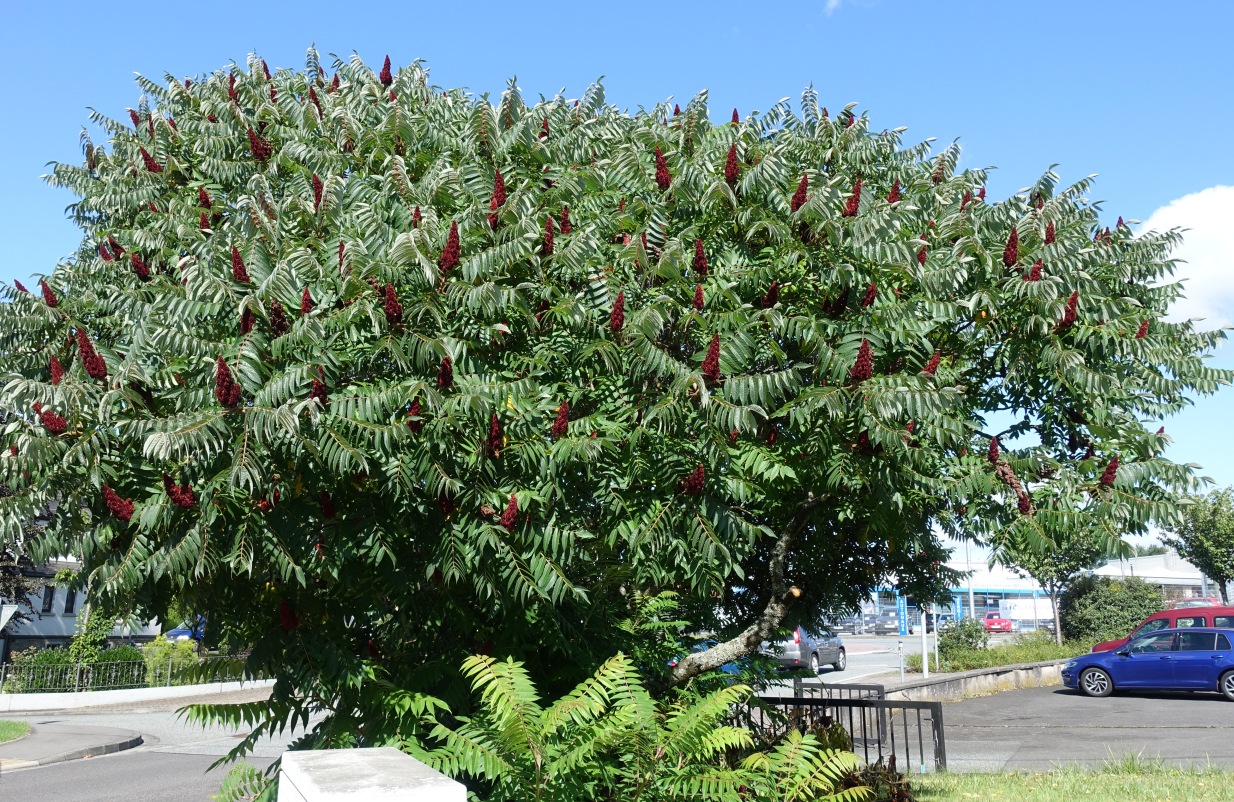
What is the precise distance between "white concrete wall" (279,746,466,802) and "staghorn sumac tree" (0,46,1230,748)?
1.54m

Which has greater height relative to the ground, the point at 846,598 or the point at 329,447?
the point at 329,447

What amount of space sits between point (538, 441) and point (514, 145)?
3706 millimetres

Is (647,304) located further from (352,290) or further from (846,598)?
(846,598)

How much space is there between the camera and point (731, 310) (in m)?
6.91

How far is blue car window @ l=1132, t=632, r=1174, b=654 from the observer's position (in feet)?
76.2

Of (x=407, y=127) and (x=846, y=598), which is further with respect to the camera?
(x=846, y=598)

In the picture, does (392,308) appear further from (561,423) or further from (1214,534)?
(1214,534)

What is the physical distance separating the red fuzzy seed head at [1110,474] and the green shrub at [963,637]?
27.9 m

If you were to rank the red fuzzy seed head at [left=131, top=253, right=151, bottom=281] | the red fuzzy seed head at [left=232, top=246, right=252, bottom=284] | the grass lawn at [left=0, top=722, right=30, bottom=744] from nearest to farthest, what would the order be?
the red fuzzy seed head at [left=232, top=246, right=252, bottom=284] < the red fuzzy seed head at [left=131, top=253, right=151, bottom=281] < the grass lawn at [left=0, top=722, right=30, bottom=744]

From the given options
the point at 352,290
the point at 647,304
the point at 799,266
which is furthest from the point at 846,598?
the point at 352,290

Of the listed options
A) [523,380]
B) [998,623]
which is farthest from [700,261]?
[998,623]

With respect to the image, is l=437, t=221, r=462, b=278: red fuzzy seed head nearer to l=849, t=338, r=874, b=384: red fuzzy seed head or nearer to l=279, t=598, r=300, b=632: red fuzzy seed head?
l=279, t=598, r=300, b=632: red fuzzy seed head

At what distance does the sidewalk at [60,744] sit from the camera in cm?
1730

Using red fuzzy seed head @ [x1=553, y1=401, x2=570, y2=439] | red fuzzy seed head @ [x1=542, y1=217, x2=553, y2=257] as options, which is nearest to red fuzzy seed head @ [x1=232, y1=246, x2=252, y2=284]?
red fuzzy seed head @ [x1=542, y1=217, x2=553, y2=257]
